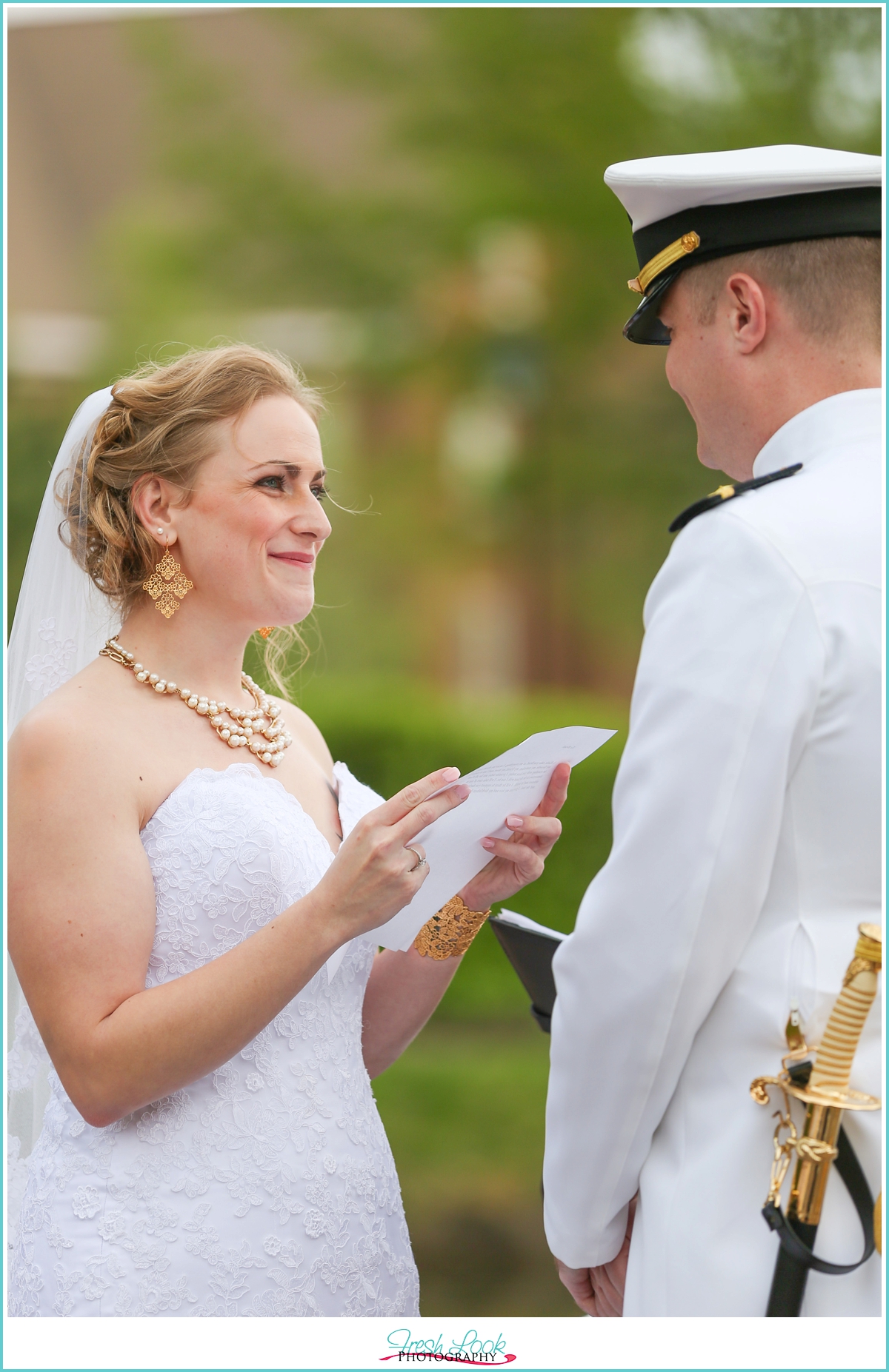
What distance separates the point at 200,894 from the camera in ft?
6.94

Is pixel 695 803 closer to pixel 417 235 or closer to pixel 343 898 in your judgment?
pixel 343 898

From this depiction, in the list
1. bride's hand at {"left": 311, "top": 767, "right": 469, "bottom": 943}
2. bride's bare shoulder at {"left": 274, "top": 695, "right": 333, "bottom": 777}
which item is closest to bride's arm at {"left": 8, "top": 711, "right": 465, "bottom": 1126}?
bride's hand at {"left": 311, "top": 767, "right": 469, "bottom": 943}

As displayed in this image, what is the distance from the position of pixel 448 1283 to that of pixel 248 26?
8791 mm

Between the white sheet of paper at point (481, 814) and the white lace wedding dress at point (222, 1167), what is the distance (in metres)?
0.22

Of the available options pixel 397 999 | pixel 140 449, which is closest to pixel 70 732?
pixel 140 449

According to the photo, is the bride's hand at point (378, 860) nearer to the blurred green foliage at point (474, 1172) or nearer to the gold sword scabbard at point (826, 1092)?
the gold sword scabbard at point (826, 1092)

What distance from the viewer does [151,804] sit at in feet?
7.02

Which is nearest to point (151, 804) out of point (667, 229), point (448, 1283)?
point (667, 229)

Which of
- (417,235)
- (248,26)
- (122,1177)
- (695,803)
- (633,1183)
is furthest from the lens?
(248,26)

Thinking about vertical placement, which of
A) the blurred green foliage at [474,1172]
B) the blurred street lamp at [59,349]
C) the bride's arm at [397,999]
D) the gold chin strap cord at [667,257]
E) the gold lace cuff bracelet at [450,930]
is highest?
Result: the blurred street lamp at [59,349]

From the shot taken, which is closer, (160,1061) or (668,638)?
(668,638)

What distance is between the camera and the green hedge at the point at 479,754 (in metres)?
6.98

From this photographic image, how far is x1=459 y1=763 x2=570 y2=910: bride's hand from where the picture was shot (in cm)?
220

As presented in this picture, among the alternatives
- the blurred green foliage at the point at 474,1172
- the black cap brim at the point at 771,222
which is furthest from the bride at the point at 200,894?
the blurred green foliage at the point at 474,1172
